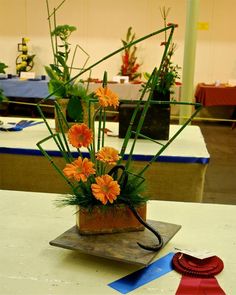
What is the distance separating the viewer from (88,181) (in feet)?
3.23

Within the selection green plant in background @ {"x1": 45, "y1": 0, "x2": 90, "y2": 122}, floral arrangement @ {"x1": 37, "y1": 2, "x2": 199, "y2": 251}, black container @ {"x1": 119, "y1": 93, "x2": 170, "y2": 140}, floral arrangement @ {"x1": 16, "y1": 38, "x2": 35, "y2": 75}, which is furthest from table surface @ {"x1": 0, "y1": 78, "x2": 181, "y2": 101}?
floral arrangement @ {"x1": 37, "y1": 2, "x2": 199, "y2": 251}

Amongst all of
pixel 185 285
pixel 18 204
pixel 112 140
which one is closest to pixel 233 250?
pixel 185 285

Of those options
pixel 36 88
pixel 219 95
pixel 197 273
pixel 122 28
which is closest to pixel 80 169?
pixel 197 273

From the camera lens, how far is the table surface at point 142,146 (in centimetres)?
183

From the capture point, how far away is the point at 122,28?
21.4 ft

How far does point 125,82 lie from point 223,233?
497 cm

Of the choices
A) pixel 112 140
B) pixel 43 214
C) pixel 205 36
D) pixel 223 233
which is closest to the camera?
pixel 223 233

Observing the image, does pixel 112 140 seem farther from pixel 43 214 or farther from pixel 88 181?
pixel 88 181

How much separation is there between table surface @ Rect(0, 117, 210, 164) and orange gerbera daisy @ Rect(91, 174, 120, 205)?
3.00 ft

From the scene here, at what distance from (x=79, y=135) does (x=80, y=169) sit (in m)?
0.08

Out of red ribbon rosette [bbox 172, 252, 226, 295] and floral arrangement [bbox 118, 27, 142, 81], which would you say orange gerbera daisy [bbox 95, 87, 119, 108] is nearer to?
red ribbon rosette [bbox 172, 252, 226, 295]

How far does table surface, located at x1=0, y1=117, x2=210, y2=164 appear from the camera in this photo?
1.83 meters

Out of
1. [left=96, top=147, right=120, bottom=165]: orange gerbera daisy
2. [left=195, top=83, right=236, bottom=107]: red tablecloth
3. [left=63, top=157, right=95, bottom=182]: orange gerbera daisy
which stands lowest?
[left=195, top=83, right=236, bottom=107]: red tablecloth

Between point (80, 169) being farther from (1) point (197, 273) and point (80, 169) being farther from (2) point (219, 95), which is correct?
(2) point (219, 95)
